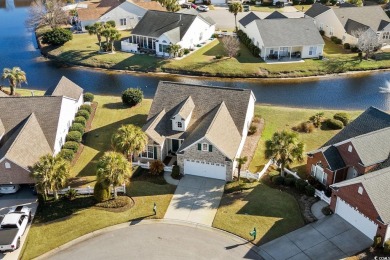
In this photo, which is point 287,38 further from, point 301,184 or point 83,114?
point 301,184

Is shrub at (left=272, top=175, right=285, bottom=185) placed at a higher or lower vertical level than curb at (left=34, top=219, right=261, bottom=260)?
higher

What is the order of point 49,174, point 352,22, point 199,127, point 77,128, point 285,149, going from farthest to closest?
1. point 352,22
2. point 77,128
3. point 199,127
4. point 285,149
5. point 49,174

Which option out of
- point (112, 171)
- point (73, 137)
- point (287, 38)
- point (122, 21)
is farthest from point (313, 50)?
point (112, 171)

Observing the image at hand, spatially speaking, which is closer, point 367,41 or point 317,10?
point 367,41

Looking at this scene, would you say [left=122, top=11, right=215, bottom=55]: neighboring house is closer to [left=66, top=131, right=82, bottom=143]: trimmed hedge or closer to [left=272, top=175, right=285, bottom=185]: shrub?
[left=66, top=131, right=82, bottom=143]: trimmed hedge

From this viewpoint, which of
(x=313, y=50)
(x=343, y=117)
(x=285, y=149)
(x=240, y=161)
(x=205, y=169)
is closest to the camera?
(x=285, y=149)

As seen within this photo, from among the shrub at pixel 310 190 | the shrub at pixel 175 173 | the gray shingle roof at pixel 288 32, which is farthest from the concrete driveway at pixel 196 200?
the gray shingle roof at pixel 288 32

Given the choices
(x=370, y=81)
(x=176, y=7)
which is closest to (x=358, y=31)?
(x=370, y=81)

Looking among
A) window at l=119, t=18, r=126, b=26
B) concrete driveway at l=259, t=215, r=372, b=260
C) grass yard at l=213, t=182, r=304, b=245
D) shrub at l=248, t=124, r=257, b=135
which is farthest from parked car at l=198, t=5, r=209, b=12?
concrete driveway at l=259, t=215, r=372, b=260
